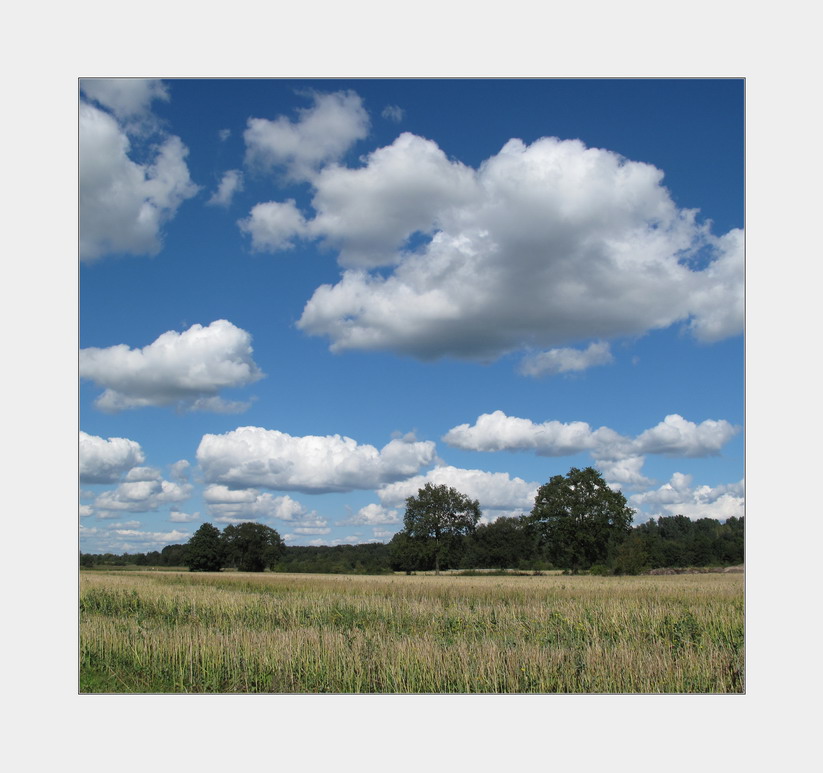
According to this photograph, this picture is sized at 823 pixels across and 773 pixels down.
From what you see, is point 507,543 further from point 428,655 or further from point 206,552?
point 428,655

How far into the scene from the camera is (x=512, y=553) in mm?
78375

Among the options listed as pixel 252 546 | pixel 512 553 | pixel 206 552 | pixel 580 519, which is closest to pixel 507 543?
pixel 512 553

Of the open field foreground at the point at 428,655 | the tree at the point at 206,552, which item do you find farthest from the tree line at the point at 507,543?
the open field foreground at the point at 428,655

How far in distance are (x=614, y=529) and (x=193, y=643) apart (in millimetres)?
60846

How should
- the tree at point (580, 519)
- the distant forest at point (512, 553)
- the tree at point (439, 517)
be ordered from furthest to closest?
the tree at point (439, 517), the tree at point (580, 519), the distant forest at point (512, 553)

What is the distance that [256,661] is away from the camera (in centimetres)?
1266

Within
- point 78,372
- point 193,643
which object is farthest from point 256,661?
point 78,372

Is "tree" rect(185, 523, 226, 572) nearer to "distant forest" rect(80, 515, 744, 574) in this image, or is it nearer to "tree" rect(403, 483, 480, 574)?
"distant forest" rect(80, 515, 744, 574)

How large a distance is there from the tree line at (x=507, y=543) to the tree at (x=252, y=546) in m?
Answer: 0.11

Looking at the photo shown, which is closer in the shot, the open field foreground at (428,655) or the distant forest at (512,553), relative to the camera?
the open field foreground at (428,655)

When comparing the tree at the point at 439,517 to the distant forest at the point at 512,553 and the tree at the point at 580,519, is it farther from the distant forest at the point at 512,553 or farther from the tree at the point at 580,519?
the tree at the point at 580,519

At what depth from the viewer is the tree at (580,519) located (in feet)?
219

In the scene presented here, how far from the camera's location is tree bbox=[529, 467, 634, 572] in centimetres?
6688

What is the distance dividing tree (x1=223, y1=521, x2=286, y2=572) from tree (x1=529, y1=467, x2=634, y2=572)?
96.3 ft
